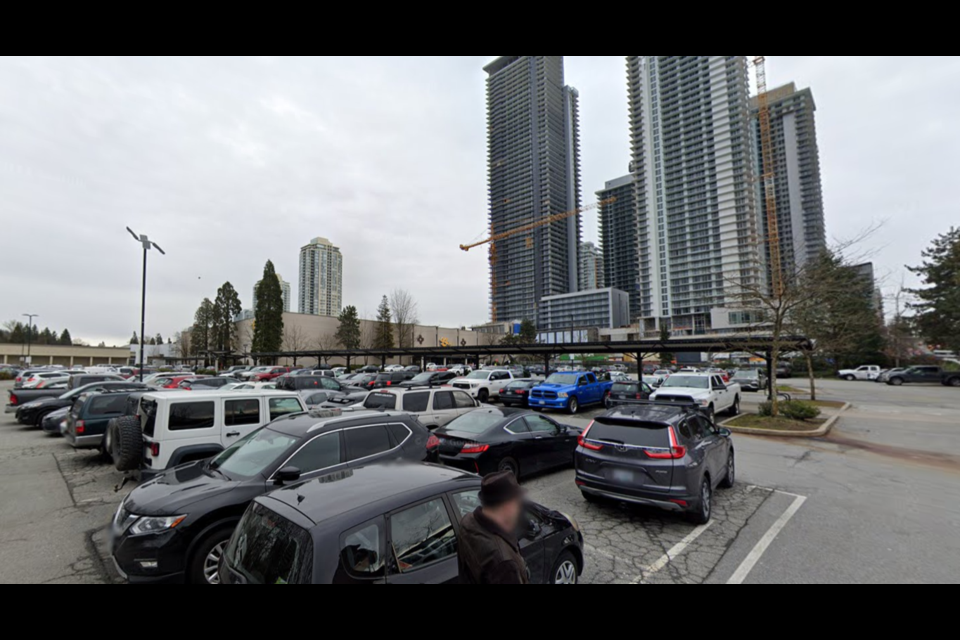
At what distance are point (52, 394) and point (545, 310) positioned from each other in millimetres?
149854

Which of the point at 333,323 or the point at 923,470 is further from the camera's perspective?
the point at 333,323

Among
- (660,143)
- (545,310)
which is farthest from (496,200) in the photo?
(660,143)

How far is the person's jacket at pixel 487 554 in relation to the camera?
7.33 feet

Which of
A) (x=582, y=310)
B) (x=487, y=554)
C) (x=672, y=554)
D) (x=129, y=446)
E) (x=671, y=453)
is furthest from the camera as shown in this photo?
(x=582, y=310)

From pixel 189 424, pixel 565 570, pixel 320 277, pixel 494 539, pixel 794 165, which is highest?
pixel 794 165

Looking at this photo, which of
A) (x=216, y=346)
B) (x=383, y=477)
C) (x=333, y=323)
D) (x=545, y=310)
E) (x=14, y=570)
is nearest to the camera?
(x=383, y=477)

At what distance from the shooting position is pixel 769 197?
138 m

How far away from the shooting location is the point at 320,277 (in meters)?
120

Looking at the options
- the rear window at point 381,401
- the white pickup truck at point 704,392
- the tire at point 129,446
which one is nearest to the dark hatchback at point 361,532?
the tire at point 129,446

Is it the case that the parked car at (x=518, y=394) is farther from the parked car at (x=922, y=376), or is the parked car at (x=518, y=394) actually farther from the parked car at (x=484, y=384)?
the parked car at (x=922, y=376)

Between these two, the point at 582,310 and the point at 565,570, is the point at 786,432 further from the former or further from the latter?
the point at 582,310

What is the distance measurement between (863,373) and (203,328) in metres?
97.0

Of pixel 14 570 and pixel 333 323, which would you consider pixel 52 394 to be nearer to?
pixel 14 570

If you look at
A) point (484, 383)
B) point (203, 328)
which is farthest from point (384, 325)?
point (484, 383)
